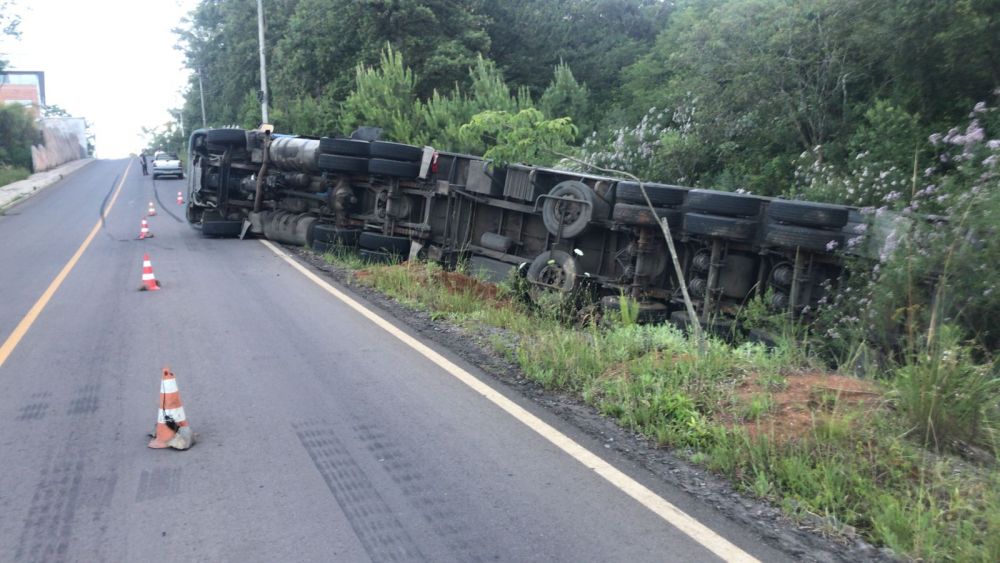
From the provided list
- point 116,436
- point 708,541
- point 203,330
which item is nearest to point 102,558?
point 116,436

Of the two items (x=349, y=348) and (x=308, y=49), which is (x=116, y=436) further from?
(x=308, y=49)

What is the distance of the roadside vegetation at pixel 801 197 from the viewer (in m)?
4.75

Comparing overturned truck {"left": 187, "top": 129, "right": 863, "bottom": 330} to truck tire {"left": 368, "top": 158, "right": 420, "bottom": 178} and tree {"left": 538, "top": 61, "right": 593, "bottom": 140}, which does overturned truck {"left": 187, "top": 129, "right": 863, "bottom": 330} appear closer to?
truck tire {"left": 368, "top": 158, "right": 420, "bottom": 178}

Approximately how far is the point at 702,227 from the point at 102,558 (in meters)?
6.78

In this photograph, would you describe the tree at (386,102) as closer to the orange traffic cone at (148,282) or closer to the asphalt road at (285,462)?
the orange traffic cone at (148,282)

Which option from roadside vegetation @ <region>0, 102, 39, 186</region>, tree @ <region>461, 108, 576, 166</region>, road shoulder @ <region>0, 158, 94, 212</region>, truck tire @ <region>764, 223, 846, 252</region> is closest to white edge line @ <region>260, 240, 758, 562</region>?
truck tire @ <region>764, 223, 846, 252</region>

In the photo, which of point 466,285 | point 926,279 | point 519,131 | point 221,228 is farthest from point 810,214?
point 221,228

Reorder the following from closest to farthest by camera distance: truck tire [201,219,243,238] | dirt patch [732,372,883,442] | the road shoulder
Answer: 1. dirt patch [732,372,883,442]
2. truck tire [201,219,243,238]
3. the road shoulder

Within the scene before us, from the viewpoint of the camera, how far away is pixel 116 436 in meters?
5.72

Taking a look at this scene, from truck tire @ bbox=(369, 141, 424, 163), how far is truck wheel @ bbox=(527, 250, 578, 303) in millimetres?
4114

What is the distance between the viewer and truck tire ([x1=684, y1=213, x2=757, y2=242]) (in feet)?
28.5

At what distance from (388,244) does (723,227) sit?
23.1 ft

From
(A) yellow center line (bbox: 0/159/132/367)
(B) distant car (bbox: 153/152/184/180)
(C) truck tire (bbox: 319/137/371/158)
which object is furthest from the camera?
(B) distant car (bbox: 153/152/184/180)

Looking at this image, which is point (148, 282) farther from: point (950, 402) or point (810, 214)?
point (950, 402)
